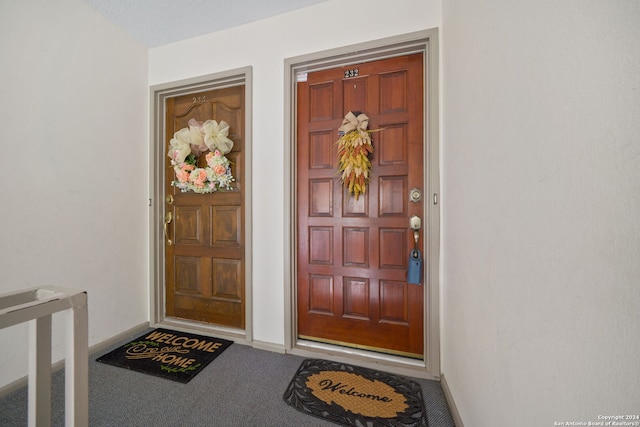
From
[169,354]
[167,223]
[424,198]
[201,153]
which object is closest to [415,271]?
[424,198]

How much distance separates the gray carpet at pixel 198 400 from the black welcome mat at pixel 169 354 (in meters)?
0.05

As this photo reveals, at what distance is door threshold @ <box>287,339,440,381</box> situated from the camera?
1574 mm

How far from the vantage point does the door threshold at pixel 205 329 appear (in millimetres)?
1988

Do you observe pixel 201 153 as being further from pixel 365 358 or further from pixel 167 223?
pixel 365 358

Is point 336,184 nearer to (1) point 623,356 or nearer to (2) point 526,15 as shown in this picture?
(2) point 526,15

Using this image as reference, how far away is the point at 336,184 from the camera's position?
70.7 inches

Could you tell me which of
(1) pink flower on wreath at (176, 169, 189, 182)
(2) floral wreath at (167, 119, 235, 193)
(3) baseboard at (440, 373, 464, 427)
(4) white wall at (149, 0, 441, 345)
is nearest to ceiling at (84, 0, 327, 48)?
(4) white wall at (149, 0, 441, 345)

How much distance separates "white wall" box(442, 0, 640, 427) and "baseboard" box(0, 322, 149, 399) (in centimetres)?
250

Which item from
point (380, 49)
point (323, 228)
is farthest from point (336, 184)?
point (380, 49)

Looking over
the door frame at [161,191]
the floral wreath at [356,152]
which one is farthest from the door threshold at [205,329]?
the floral wreath at [356,152]

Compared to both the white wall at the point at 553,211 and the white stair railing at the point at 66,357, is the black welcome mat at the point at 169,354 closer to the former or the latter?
the white stair railing at the point at 66,357

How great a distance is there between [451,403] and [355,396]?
1.69 feet

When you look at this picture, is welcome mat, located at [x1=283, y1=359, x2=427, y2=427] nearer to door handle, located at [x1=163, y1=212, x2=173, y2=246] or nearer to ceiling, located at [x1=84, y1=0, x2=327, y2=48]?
door handle, located at [x1=163, y1=212, x2=173, y2=246]

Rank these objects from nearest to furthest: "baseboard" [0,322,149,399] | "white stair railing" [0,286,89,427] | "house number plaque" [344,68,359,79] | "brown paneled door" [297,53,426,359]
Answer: "white stair railing" [0,286,89,427] → "baseboard" [0,322,149,399] → "brown paneled door" [297,53,426,359] → "house number plaque" [344,68,359,79]
